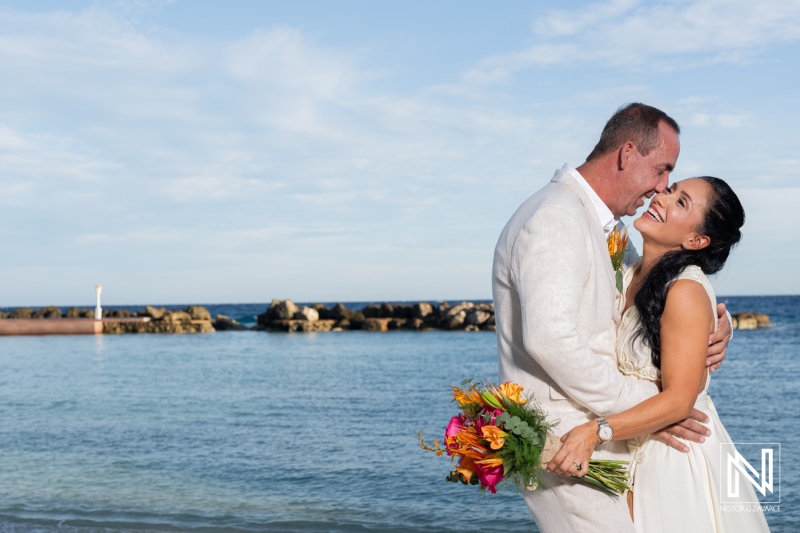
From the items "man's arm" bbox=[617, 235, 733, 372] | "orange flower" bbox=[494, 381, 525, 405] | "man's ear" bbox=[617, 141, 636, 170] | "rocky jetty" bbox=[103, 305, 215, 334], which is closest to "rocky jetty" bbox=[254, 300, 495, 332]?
"rocky jetty" bbox=[103, 305, 215, 334]

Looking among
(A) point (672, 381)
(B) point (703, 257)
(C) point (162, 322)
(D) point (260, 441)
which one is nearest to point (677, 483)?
(A) point (672, 381)

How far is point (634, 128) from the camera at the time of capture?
10.5 ft

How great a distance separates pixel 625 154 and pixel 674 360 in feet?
2.61

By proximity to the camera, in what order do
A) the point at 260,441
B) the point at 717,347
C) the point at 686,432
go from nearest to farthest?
the point at 686,432, the point at 717,347, the point at 260,441

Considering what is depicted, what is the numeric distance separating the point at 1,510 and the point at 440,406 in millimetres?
9320

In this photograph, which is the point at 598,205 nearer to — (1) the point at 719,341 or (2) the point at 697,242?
(2) the point at 697,242

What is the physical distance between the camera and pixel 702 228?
11.5ft

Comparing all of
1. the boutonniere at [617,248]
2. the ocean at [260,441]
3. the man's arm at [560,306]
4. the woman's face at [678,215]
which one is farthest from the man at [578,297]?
the ocean at [260,441]

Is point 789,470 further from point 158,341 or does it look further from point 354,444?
point 158,341

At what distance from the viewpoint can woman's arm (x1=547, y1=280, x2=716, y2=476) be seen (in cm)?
295

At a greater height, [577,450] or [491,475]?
[577,450]

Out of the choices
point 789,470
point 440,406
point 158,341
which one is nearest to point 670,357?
point 789,470

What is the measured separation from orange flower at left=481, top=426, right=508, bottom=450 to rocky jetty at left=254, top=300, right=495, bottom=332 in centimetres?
4231

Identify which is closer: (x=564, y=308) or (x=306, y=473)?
(x=564, y=308)
